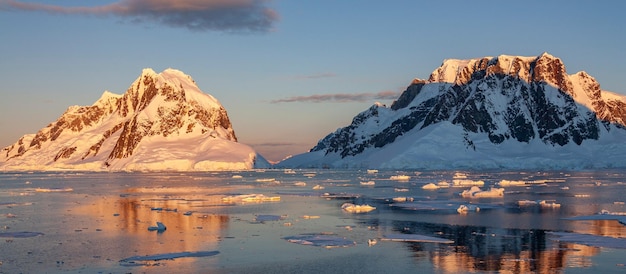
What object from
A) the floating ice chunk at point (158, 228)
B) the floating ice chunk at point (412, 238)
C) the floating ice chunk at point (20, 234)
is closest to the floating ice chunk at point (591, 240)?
the floating ice chunk at point (412, 238)

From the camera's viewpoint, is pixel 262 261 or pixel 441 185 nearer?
pixel 262 261

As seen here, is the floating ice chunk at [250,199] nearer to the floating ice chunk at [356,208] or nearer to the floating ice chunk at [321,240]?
the floating ice chunk at [356,208]

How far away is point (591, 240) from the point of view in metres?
29.4

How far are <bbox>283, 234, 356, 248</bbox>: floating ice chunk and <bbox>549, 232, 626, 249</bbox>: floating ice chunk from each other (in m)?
9.56

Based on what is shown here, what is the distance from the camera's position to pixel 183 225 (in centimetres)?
3591

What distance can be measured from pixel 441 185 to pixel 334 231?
157 ft

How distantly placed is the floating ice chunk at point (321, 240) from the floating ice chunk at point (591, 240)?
9.56m

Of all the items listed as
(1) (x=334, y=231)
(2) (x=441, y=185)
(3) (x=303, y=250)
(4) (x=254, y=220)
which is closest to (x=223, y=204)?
(4) (x=254, y=220)

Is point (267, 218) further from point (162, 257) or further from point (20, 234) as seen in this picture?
point (162, 257)

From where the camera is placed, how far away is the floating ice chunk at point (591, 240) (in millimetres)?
28188

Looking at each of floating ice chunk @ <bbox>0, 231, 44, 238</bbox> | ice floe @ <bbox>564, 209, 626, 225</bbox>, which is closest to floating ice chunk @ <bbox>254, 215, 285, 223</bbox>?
floating ice chunk @ <bbox>0, 231, 44, 238</bbox>

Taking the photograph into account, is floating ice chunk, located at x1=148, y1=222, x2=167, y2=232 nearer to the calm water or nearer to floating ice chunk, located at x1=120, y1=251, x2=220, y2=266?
the calm water

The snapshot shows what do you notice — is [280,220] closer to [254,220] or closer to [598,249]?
[254,220]

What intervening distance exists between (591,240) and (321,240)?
11807 mm
